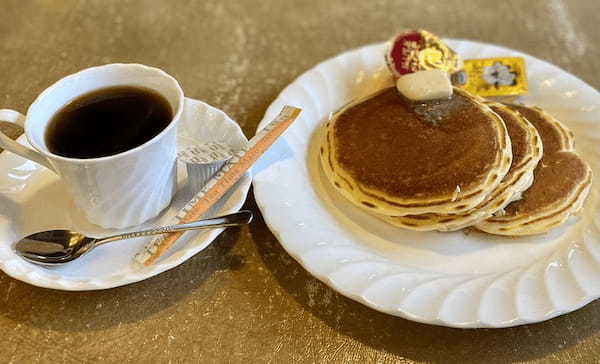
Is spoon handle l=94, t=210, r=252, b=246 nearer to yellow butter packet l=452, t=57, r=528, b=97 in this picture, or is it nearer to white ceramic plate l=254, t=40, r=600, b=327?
white ceramic plate l=254, t=40, r=600, b=327

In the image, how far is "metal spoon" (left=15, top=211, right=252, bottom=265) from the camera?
3.25 ft

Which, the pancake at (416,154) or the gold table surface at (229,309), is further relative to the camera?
the pancake at (416,154)

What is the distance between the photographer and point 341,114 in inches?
53.0

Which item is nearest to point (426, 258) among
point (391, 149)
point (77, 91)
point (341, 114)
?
point (391, 149)

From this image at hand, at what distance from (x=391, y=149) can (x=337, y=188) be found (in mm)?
160

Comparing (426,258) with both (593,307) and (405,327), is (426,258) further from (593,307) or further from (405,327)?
(593,307)

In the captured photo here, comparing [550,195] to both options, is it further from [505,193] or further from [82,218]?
[82,218]

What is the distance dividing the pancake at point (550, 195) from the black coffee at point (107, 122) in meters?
0.77

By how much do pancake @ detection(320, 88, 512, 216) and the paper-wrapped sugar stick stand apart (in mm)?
140

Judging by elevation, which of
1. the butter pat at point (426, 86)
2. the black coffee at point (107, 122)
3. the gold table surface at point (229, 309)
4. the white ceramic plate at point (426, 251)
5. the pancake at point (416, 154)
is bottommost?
the gold table surface at point (229, 309)

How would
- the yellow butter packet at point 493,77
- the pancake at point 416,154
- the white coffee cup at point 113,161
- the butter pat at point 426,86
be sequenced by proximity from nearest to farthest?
the white coffee cup at point 113,161 → the pancake at point 416,154 → the butter pat at point 426,86 → the yellow butter packet at point 493,77

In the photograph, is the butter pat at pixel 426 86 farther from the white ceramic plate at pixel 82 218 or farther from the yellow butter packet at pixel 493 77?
the white ceramic plate at pixel 82 218

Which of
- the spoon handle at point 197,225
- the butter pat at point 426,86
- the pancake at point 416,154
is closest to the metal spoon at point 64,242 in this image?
the spoon handle at point 197,225

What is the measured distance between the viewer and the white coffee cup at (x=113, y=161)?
37.5 inches
